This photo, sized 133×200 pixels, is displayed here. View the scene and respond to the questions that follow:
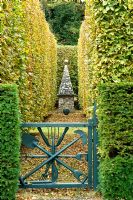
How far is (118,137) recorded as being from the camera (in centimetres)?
428

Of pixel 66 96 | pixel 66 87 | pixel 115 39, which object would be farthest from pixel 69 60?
pixel 115 39

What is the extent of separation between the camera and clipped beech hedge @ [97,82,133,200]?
14.0 ft

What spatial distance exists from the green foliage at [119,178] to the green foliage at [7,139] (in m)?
1.22

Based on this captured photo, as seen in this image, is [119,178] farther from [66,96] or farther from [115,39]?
[66,96]

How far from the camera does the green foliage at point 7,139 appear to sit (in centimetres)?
424

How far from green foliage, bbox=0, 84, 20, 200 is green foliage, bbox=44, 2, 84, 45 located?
24.8 meters

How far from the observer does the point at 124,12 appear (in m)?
4.96

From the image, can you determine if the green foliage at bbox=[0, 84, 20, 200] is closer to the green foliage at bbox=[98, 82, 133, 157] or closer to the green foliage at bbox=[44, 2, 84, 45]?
the green foliage at bbox=[98, 82, 133, 157]

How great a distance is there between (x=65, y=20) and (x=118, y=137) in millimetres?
26234

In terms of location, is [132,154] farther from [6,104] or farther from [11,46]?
[11,46]

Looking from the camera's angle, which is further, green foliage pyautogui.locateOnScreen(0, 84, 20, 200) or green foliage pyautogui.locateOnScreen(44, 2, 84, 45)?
green foliage pyautogui.locateOnScreen(44, 2, 84, 45)

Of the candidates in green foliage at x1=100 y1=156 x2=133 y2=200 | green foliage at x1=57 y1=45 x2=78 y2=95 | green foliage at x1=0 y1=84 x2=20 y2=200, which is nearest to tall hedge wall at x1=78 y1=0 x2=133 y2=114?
green foliage at x1=100 y1=156 x2=133 y2=200

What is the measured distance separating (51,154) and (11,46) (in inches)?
80.6

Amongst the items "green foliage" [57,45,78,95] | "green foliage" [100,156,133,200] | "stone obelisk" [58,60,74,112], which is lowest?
"stone obelisk" [58,60,74,112]
